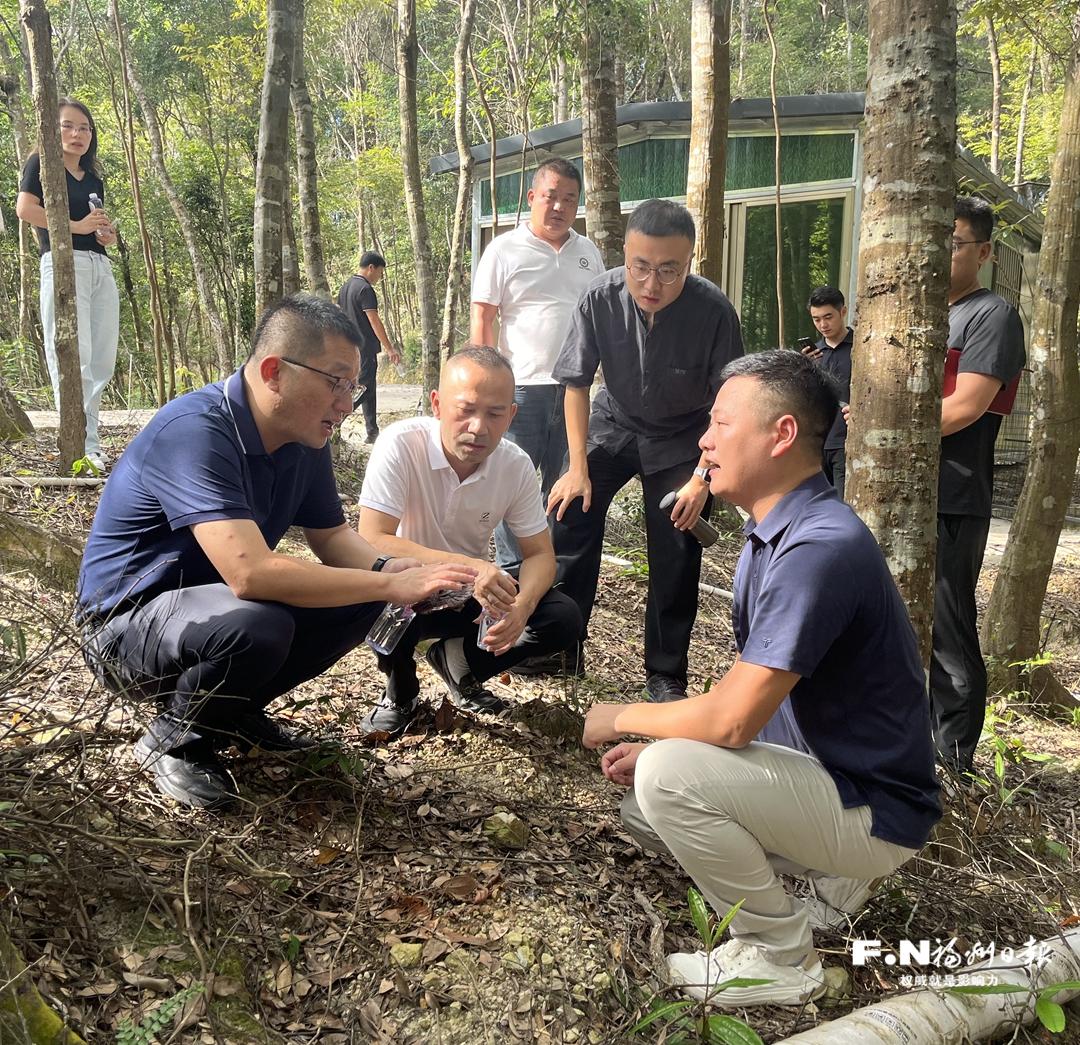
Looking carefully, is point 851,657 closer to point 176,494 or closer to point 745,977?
point 745,977

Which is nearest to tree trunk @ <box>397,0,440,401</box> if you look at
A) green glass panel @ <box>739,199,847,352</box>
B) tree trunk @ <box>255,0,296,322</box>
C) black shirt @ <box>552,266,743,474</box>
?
tree trunk @ <box>255,0,296,322</box>

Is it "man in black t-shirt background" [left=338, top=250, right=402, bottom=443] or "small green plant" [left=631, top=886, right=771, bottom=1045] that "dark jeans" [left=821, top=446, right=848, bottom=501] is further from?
"man in black t-shirt background" [left=338, top=250, right=402, bottom=443]

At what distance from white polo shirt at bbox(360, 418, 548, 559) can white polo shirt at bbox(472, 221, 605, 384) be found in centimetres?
158

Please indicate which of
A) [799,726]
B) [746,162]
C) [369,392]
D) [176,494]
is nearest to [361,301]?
[369,392]

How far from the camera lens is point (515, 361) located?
5090 millimetres

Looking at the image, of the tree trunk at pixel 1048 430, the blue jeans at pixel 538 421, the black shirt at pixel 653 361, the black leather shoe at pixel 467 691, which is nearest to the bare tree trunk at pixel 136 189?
the blue jeans at pixel 538 421

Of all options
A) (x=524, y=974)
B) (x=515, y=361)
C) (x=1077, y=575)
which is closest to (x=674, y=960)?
(x=524, y=974)

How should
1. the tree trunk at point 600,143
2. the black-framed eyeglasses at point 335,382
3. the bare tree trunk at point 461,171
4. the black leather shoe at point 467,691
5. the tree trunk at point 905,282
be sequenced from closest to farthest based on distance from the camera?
the black-framed eyeglasses at point 335,382
the tree trunk at point 905,282
the black leather shoe at point 467,691
the tree trunk at point 600,143
the bare tree trunk at point 461,171

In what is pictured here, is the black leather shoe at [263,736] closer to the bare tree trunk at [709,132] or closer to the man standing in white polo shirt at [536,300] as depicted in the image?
the man standing in white polo shirt at [536,300]

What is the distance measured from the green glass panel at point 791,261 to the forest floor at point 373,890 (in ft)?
31.4

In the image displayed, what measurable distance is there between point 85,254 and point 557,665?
401 cm

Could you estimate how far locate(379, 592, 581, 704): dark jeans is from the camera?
337cm

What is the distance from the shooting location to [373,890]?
248 cm

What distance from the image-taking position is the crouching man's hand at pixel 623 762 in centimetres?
246
